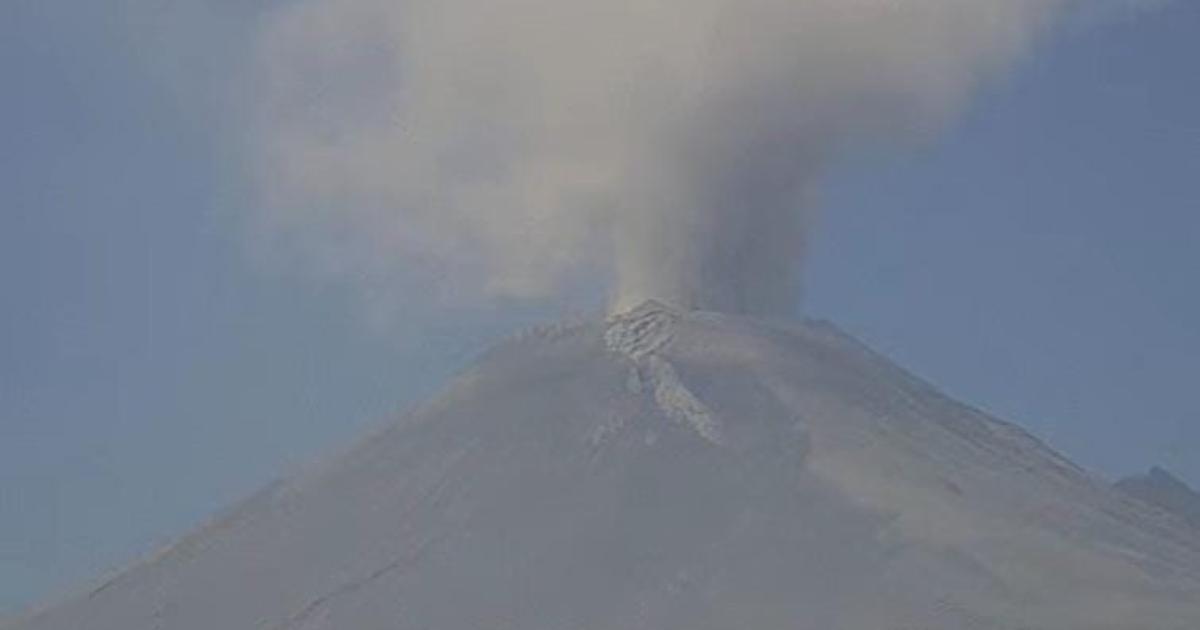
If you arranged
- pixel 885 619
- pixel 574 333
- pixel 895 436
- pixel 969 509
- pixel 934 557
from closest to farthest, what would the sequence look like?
pixel 885 619, pixel 934 557, pixel 969 509, pixel 895 436, pixel 574 333

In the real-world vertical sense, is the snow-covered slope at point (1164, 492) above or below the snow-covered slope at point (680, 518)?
below

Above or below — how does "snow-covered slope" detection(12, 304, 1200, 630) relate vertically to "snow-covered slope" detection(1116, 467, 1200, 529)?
above

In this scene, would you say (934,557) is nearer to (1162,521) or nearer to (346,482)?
(1162,521)

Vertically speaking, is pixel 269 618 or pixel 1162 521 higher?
pixel 269 618

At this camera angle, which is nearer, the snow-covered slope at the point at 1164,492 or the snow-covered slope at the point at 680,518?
the snow-covered slope at the point at 680,518

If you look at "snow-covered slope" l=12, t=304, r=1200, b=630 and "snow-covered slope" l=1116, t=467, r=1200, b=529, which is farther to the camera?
"snow-covered slope" l=1116, t=467, r=1200, b=529

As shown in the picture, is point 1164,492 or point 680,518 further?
point 1164,492

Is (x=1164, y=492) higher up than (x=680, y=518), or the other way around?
(x=680, y=518)

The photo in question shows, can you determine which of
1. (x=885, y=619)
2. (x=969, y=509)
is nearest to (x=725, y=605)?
Answer: (x=885, y=619)
